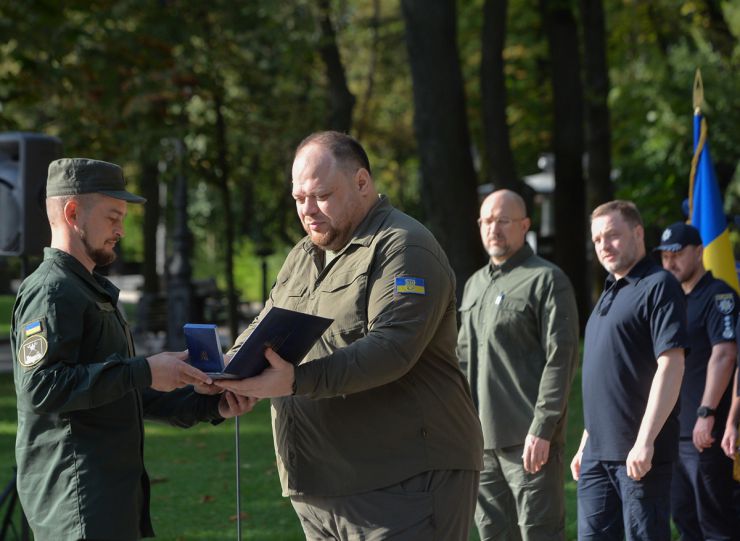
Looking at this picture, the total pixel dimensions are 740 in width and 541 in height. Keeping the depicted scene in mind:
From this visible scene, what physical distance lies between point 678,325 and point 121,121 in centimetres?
1512

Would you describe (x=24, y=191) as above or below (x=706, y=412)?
above

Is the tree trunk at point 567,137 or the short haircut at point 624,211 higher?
the tree trunk at point 567,137

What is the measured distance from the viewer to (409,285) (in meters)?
4.13

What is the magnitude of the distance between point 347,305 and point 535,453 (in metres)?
2.37

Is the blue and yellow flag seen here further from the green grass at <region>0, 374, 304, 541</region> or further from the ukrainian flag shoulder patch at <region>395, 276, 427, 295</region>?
the ukrainian flag shoulder patch at <region>395, 276, 427, 295</region>

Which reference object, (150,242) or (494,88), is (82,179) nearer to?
(494,88)

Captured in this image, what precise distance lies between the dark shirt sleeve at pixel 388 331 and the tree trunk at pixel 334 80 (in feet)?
51.5

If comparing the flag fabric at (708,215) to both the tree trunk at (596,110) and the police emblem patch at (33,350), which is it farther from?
the tree trunk at (596,110)

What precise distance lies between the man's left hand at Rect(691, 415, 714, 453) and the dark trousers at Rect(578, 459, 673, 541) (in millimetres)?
1365

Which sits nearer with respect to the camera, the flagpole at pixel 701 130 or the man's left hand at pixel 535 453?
the man's left hand at pixel 535 453

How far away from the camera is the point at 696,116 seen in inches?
371

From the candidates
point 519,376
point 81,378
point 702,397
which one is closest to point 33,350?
point 81,378

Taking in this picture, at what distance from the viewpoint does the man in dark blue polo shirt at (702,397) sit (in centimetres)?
707

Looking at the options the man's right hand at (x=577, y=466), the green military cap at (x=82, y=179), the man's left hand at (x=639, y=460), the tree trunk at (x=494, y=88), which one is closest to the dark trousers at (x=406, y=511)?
the green military cap at (x=82, y=179)
